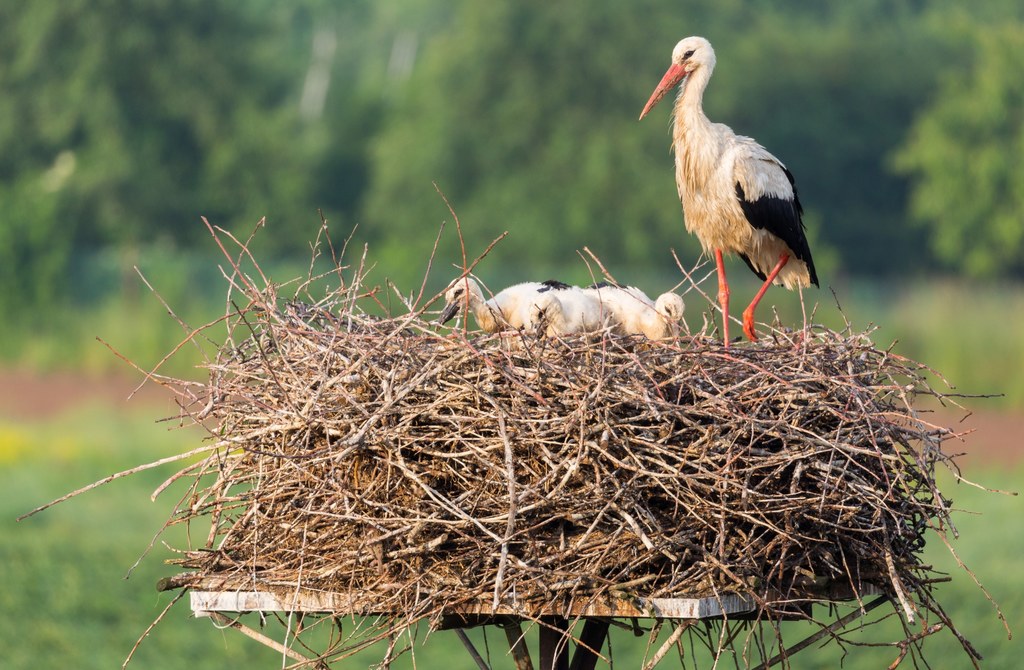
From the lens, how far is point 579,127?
36500mm

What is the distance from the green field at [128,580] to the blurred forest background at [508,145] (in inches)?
536

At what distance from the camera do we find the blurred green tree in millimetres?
36094

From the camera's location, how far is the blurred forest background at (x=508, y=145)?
3503 centimetres

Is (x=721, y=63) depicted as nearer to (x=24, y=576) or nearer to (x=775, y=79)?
(x=775, y=79)

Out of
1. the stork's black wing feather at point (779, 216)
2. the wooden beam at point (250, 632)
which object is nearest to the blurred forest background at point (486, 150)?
the stork's black wing feather at point (779, 216)

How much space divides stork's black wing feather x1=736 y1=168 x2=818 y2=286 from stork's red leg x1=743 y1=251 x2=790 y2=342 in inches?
3.2

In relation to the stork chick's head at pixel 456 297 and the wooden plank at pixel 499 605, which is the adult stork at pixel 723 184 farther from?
the wooden plank at pixel 499 605

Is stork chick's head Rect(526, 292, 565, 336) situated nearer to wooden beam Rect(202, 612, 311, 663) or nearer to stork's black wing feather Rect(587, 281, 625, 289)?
stork's black wing feather Rect(587, 281, 625, 289)

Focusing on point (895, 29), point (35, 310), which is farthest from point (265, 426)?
point (895, 29)

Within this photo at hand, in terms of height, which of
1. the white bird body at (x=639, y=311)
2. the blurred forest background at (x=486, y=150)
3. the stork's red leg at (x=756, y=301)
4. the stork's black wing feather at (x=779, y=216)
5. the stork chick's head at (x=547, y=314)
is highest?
the blurred forest background at (x=486, y=150)

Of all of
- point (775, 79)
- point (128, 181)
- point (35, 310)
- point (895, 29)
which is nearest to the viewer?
point (35, 310)

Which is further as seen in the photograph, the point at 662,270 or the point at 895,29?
the point at 895,29

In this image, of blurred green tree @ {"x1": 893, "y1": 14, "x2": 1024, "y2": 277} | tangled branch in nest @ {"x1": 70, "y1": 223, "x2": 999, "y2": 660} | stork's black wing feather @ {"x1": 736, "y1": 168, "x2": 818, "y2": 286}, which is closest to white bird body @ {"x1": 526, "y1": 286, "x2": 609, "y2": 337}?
tangled branch in nest @ {"x1": 70, "y1": 223, "x2": 999, "y2": 660}

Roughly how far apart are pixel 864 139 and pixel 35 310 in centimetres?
1936
